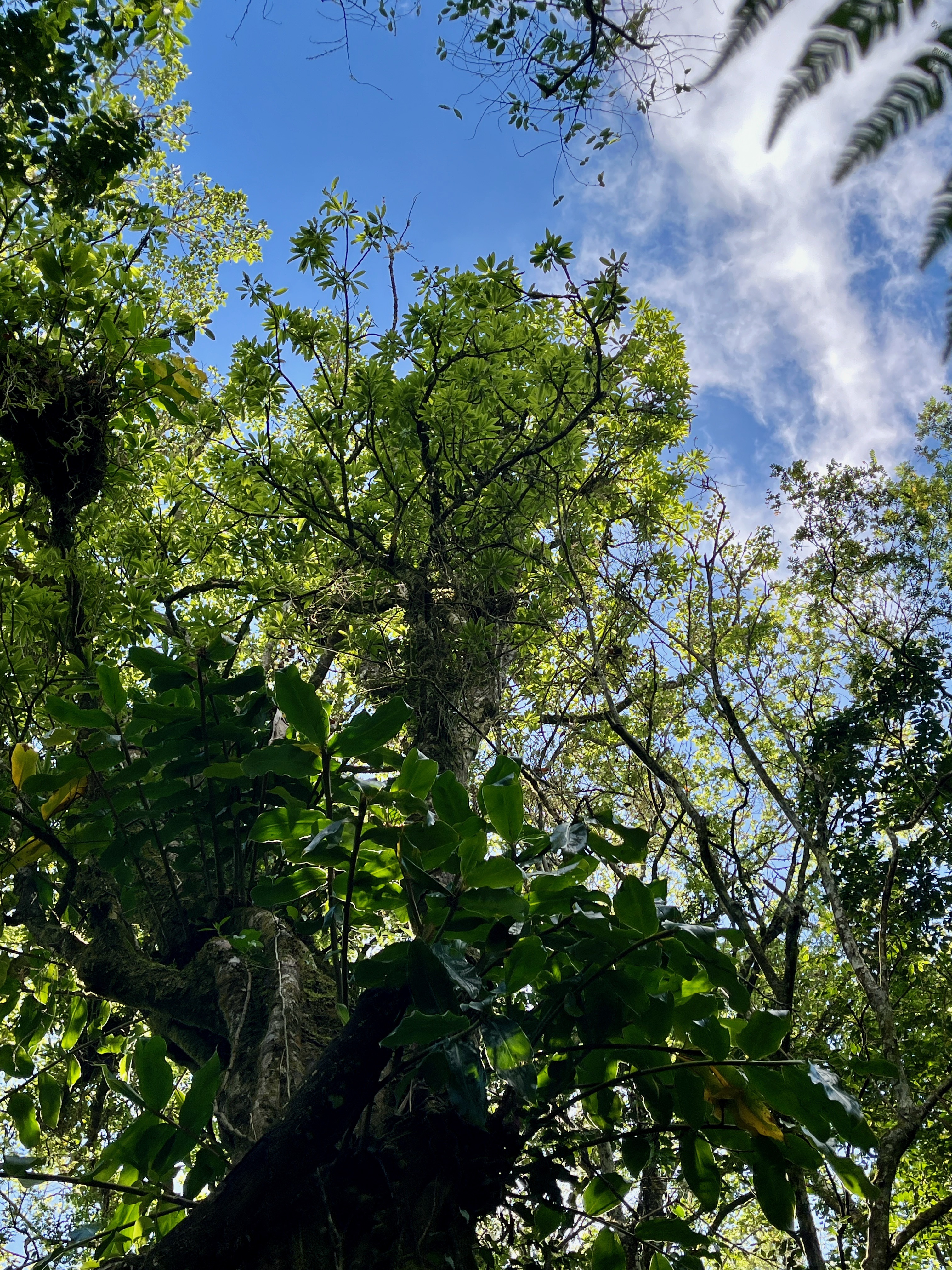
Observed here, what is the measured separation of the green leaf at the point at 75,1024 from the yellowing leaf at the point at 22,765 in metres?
1.01

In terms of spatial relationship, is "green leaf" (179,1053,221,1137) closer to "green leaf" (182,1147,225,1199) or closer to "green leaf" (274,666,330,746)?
"green leaf" (182,1147,225,1199)

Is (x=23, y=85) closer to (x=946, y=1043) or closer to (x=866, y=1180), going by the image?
(x=866, y=1180)

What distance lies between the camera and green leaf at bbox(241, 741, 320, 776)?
194 cm

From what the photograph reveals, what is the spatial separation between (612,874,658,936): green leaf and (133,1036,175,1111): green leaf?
1072mm

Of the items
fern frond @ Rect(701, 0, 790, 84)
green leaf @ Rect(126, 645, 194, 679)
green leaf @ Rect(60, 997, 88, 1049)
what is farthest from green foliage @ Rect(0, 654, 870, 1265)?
fern frond @ Rect(701, 0, 790, 84)

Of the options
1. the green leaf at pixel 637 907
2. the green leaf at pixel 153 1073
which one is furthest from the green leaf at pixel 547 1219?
the green leaf at pixel 153 1073

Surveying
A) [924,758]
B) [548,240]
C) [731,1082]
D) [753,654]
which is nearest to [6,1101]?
[731,1082]

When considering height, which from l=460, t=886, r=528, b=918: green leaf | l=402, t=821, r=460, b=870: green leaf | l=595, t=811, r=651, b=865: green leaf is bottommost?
l=460, t=886, r=528, b=918: green leaf

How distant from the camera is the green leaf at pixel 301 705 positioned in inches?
73.6

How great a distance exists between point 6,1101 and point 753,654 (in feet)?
20.8

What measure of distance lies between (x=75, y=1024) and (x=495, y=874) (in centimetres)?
218

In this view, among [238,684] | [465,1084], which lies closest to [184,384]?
[238,684]

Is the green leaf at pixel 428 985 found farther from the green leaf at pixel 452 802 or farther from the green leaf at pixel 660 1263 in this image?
the green leaf at pixel 660 1263

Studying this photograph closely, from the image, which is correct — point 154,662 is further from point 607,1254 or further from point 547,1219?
point 607,1254
